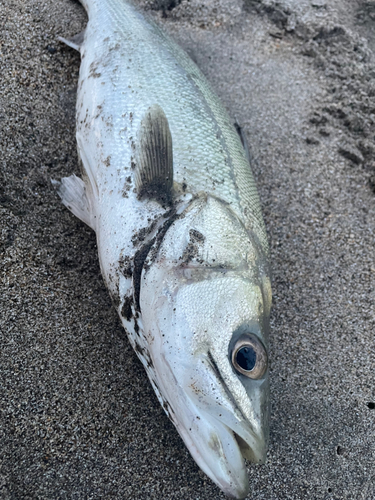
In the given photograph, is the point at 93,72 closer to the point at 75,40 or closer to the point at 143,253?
the point at 75,40

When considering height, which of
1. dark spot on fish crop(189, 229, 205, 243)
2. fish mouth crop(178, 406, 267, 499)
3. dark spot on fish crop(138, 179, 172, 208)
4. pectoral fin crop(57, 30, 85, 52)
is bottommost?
fish mouth crop(178, 406, 267, 499)

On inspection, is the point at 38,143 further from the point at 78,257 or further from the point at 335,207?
the point at 335,207

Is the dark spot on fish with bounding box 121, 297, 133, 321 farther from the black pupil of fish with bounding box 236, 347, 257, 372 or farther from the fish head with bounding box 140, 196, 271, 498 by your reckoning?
the black pupil of fish with bounding box 236, 347, 257, 372

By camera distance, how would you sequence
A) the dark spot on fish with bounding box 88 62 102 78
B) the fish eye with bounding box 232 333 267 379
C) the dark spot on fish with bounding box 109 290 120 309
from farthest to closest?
the dark spot on fish with bounding box 88 62 102 78 < the dark spot on fish with bounding box 109 290 120 309 < the fish eye with bounding box 232 333 267 379

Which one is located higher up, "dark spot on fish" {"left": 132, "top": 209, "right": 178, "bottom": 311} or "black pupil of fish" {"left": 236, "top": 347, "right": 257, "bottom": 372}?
"dark spot on fish" {"left": 132, "top": 209, "right": 178, "bottom": 311}

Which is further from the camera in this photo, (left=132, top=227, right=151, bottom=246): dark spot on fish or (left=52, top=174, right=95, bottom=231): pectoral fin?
(left=52, top=174, right=95, bottom=231): pectoral fin

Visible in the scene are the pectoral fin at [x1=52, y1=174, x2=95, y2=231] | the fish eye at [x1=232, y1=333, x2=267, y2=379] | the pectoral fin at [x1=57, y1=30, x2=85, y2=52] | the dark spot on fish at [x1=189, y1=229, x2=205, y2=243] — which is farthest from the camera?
the pectoral fin at [x1=57, y1=30, x2=85, y2=52]

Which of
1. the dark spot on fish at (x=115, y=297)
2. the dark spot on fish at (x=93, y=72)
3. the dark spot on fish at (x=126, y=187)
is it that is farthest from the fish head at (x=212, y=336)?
the dark spot on fish at (x=93, y=72)

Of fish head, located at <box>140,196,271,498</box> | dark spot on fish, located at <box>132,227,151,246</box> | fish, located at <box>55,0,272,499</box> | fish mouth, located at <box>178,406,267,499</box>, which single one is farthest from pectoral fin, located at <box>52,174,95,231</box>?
fish mouth, located at <box>178,406,267,499</box>

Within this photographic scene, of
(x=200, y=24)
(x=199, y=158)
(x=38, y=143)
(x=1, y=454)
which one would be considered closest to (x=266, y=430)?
(x=1, y=454)
